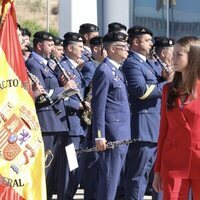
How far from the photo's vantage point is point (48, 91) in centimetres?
902

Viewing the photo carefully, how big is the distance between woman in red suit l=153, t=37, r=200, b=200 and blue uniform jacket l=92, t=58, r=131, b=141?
195 centimetres

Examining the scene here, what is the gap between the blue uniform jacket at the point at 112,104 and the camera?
841 cm

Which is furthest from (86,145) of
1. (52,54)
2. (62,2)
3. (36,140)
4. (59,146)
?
(62,2)

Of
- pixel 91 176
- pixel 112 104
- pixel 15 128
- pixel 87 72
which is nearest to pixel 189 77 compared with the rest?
pixel 15 128

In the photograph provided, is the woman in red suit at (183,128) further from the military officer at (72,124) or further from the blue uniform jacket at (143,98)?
the military officer at (72,124)

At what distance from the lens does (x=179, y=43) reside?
646cm

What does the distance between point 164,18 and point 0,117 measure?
27.1 feet

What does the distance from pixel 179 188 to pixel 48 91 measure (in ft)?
9.89

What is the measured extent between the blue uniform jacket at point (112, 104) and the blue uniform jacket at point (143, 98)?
0.21m

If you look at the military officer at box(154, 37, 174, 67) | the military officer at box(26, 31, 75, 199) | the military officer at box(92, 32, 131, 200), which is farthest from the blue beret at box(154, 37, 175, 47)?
the military officer at box(92, 32, 131, 200)

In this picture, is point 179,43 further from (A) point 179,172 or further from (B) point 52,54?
(B) point 52,54

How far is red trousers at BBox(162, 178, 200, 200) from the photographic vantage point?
6277 millimetres

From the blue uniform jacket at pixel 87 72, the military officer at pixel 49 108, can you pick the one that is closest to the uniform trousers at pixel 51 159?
the military officer at pixel 49 108

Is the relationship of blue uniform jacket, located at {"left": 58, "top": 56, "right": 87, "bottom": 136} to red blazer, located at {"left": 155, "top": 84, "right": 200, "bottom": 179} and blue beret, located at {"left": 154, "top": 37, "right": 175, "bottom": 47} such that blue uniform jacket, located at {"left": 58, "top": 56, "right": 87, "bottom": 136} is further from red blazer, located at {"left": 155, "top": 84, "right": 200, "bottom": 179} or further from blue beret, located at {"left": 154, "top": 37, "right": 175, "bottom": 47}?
red blazer, located at {"left": 155, "top": 84, "right": 200, "bottom": 179}
